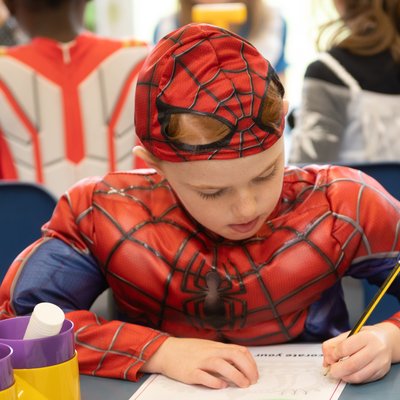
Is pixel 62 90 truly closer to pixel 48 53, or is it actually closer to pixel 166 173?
pixel 48 53

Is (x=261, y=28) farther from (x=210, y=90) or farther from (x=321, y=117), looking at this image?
(x=210, y=90)

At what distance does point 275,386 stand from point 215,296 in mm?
192

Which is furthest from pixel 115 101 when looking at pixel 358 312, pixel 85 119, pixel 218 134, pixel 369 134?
pixel 218 134

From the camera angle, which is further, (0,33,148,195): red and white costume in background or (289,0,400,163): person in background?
(0,33,148,195): red and white costume in background

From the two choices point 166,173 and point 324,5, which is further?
point 324,5

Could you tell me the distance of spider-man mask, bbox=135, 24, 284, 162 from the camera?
3.64 feet

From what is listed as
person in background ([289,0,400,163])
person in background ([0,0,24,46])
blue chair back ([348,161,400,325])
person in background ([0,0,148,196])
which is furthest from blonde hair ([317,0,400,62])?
person in background ([0,0,24,46])

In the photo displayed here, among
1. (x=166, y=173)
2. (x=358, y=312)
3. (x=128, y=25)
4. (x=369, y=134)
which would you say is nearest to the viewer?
(x=166, y=173)

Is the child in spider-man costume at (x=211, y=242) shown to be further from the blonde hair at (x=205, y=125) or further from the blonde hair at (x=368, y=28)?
the blonde hair at (x=368, y=28)

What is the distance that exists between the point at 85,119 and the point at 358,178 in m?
1.12

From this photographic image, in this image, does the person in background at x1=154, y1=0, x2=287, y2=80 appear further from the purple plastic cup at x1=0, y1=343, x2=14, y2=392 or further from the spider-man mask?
the purple plastic cup at x1=0, y1=343, x2=14, y2=392

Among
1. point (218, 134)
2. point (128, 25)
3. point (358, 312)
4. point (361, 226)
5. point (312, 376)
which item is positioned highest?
point (218, 134)

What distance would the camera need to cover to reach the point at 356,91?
209 cm

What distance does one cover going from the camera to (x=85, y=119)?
7.45 feet
